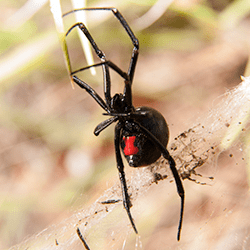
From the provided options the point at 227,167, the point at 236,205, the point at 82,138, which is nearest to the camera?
the point at 236,205

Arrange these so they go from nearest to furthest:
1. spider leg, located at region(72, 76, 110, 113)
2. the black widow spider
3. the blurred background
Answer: the black widow spider, spider leg, located at region(72, 76, 110, 113), the blurred background

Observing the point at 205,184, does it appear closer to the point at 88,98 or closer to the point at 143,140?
the point at 143,140

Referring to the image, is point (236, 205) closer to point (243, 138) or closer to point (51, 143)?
point (243, 138)

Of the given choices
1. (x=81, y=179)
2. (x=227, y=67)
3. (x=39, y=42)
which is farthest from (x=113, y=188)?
(x=227, y=67)

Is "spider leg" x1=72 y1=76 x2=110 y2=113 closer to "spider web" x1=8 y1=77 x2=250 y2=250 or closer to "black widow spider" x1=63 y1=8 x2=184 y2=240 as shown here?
"black widow spider" x1=63 y1=8 x2=184 y2=240

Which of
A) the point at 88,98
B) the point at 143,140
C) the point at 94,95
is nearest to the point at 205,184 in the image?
the point at 143,140

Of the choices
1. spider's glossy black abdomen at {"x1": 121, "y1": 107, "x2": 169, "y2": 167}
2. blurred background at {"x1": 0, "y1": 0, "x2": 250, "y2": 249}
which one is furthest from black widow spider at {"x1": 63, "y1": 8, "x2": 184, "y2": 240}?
blurred background at {"x1": 0, "y1": 0, "x2": 250, "y2": 249}
